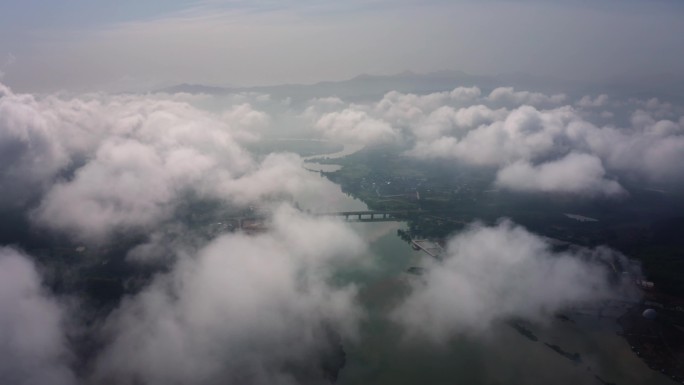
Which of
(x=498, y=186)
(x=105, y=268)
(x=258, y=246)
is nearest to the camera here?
(x=105, y=268)

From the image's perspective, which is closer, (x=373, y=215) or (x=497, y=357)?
(x=497, y=357)

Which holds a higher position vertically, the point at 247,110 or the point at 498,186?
the point at 247,110

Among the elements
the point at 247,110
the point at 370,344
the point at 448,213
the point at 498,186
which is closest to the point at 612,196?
the point at 498,186

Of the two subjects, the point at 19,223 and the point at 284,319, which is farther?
the point at 19,223

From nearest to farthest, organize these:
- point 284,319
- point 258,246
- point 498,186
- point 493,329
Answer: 1. point 284,319
2. point 493,329
3. point 258,246
4. point 498,186

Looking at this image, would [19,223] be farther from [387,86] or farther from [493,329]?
[387,86]

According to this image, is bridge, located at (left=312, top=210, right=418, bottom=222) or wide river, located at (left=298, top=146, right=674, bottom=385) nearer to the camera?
wide river, located at (left=298, top=146, right=674, bottom=385)

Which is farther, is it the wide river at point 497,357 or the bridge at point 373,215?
the bridge at point 373,215
